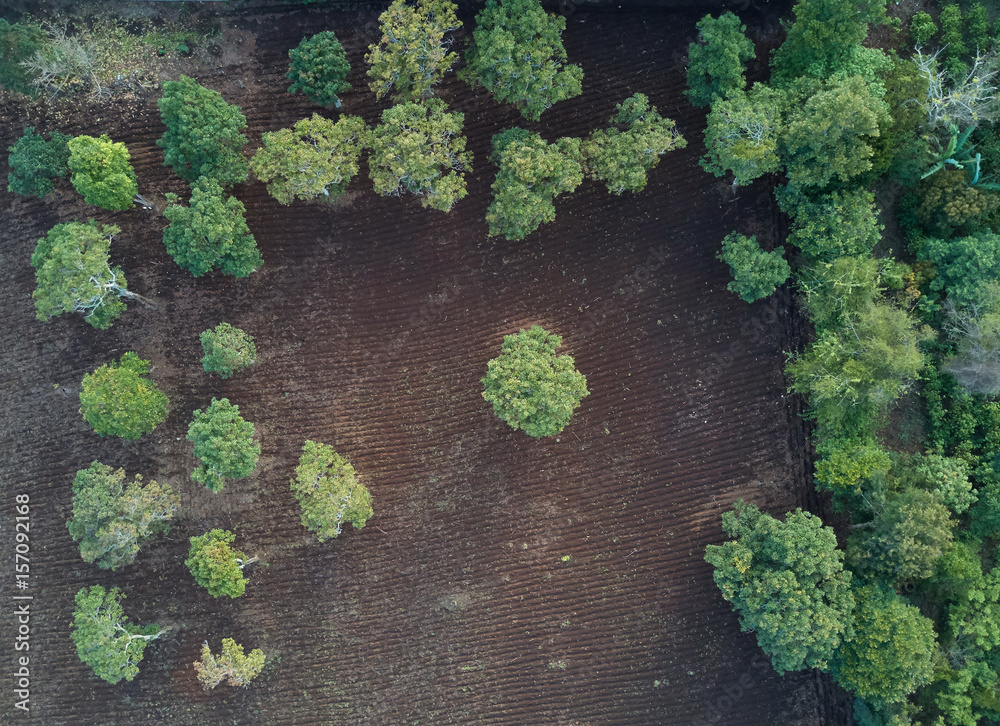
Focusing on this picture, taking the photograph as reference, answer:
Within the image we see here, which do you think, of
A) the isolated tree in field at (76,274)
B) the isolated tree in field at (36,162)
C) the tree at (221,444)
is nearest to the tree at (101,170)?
the isolated tree in field at (76,274)

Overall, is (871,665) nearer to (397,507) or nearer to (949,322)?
(949,322)

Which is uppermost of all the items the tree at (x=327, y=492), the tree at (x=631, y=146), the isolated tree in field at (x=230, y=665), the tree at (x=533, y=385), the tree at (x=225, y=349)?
the tree at (x=631, y=146)

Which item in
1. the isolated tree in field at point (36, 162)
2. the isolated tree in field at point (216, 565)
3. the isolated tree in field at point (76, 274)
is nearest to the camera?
the isolated tree in field at point (76, 274)

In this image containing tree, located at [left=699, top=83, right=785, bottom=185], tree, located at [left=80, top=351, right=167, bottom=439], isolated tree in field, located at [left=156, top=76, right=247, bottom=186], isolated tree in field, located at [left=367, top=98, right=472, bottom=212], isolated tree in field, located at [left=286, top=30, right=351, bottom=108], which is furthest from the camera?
isolated tree in field, located at [left=286, top=30, right=351, bottom=108]

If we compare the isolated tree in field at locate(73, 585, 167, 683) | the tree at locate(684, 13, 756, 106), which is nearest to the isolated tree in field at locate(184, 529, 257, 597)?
the isolated tree in field at locate(73, 585, 167, 683)

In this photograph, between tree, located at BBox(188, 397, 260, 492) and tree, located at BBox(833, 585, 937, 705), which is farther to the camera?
tree, located at BBox(188, 397, 260, 492)

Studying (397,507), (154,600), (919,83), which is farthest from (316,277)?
(919,83)

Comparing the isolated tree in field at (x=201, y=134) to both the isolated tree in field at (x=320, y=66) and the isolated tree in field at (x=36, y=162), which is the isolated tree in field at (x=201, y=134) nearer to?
the isolated tree in field at (x=320, y=66)

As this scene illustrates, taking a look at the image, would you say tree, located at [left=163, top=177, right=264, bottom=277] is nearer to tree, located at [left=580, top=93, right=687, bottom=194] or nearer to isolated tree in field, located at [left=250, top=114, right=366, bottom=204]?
isolated tree in field, located at [left=250, top=114, right=366, bottom=204]
